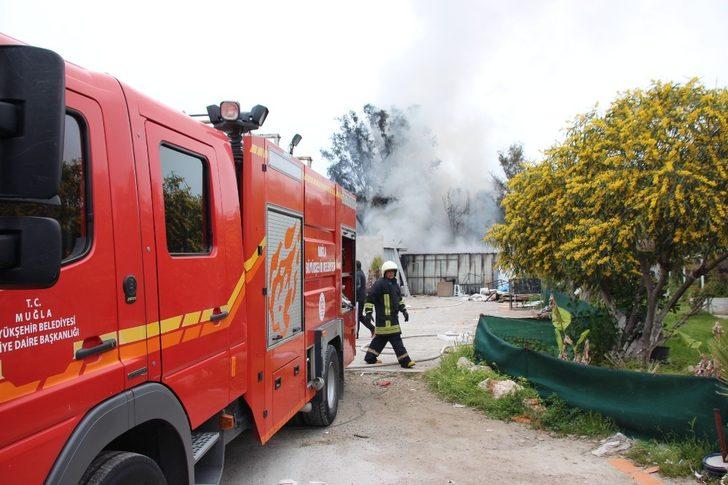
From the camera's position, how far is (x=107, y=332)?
2.32m

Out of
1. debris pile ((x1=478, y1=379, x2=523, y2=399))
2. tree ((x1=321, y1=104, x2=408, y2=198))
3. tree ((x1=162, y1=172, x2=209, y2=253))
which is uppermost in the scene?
tree ((x1=321, y1=104, x2=408, y2=198))

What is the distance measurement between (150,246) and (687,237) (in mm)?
5754

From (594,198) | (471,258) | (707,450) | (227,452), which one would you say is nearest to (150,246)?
(227,452)

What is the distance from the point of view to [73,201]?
2.22 m

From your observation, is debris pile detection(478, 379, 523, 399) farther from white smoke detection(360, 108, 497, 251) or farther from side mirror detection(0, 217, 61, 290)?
white smoke detection(360, 108, 497, 251)

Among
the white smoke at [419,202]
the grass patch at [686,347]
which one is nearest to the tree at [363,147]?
the white smoke at [419,202]

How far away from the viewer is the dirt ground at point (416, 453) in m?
4.64

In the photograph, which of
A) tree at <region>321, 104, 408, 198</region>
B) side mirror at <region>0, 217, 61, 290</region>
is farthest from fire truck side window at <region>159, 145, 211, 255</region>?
tree at <region>321, 104, 408, 198</region>

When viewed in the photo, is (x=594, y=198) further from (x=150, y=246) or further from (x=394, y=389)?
(x=150, y=246)

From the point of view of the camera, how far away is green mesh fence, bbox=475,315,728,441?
4785 millimetres

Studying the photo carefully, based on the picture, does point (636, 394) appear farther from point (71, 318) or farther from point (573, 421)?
point (71, 318)

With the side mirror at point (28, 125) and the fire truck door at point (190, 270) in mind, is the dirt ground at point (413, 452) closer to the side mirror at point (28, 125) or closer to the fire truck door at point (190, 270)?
the fire truck door at point (190, 270)

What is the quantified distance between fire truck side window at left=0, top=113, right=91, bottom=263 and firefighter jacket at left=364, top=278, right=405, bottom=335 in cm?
674

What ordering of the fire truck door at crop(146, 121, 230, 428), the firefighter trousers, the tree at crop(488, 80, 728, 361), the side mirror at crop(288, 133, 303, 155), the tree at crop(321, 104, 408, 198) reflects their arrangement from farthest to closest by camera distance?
1. the tree at crop(321, 104, 408, 198)
2. the firefighter trousers
3. the tree at crop(488, 80, 728, 361)
4. the side mirror at crop(288, 133, 303, 155)
5. the fire truck door at crop(146, 121, 230, 428)
